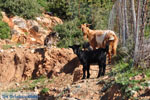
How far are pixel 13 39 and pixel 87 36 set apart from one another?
721 cm

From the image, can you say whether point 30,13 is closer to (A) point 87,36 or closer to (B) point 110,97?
(A) point 87,36

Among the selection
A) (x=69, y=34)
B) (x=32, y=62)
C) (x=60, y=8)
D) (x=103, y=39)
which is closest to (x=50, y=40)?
(x=32, y=62)

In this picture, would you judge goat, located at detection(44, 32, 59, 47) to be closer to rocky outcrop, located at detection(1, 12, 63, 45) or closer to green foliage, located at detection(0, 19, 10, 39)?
rocky outcrop, located at detection(1, 12, 63, 45)

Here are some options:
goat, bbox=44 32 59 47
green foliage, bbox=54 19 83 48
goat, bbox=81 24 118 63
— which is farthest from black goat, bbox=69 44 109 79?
green foliage, bbox=54 19 83 48

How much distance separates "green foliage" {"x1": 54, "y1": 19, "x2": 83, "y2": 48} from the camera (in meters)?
16.2

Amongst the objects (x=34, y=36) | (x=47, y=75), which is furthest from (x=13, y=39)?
(x=47, y=75)

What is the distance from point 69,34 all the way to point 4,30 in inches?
170

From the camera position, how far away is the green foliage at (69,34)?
637 inches

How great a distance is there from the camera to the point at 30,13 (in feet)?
65.3

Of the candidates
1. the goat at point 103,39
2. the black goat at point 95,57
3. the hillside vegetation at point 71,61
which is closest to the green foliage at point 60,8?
the hillside vegetation at point 71,61

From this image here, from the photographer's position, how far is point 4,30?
56.2ft

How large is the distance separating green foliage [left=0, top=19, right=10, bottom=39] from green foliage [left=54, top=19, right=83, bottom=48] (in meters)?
3.29

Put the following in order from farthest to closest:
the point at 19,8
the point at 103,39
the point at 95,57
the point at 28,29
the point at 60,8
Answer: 1. the point at 60,8
2. the point at 19,8
3. the point at 28,29
4. the point at 103,39
5. the point at 95,57

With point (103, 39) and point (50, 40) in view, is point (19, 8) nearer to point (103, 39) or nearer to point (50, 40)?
point (50, 40)
